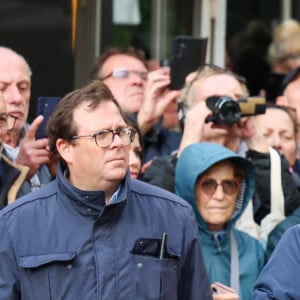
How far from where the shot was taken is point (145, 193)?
5156 millimetres

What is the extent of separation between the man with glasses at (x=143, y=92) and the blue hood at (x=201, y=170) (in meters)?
1.04

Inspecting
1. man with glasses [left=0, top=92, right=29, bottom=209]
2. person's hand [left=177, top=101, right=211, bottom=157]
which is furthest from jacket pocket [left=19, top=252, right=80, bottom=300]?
person's hand [left=177, top=101, right=211, bottom=157]

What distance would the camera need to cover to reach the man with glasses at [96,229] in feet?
16.0

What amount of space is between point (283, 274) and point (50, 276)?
0.91 meters

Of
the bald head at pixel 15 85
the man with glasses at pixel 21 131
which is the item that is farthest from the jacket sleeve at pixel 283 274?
the bald head at pixel 15 85

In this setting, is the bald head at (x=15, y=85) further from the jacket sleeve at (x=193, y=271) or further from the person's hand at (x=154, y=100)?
the jacket sleeve at (x=193, y=271)

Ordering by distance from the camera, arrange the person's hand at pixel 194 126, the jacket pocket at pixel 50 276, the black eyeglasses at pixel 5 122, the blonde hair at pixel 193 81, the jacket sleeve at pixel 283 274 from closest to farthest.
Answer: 1. the jacket sleeve at pixel 283 274
2. the jacket pocket at pixel 50 276
3. the black eyeglasses at pixel 5 122
4. the person's hand at pixel 194 126
5. the blonde hair at pixel 193 81

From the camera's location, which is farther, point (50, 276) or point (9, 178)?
point (9, 178)

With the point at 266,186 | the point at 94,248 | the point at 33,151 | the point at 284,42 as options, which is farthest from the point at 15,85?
the point at 284,42

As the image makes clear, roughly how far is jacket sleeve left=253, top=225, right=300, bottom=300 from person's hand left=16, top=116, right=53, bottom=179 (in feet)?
5.09

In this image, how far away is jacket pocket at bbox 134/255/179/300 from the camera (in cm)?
491

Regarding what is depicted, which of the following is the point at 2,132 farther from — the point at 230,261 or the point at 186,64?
the point at 186,64

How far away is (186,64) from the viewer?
710 centimetres

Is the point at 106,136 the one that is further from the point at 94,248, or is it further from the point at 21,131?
the point at 21,131
